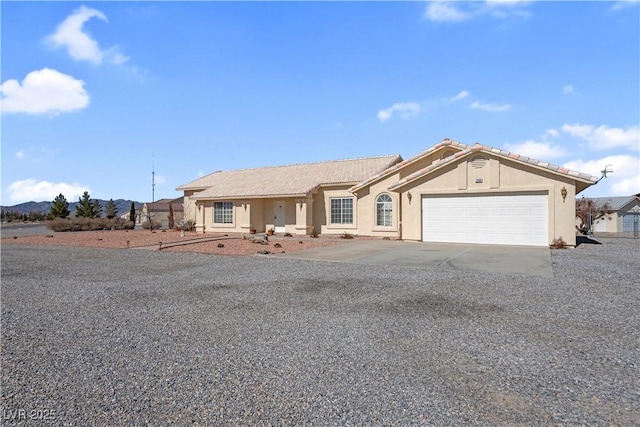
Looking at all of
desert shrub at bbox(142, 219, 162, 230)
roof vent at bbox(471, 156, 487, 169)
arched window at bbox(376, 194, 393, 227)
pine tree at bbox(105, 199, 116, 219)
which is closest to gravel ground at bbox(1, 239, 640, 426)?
roof vent at bbox(471, 156, 487, 169)

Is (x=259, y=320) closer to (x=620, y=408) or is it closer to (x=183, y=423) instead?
(x=183, y=423)

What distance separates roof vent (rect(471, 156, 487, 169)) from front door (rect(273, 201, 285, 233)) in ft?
41.4

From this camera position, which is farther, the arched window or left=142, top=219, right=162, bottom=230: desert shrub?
left=142, top=219, right=162, bottom=230: desert shrub

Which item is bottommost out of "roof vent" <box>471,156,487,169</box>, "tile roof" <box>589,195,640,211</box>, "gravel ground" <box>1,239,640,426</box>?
"gravel ground" <box>1,239,640,426</box>

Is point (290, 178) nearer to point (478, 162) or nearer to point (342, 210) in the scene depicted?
point (342, 210)

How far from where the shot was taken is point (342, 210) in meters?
23.6

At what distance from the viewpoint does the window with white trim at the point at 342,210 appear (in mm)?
23359

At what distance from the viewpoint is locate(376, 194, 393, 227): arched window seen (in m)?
21.4

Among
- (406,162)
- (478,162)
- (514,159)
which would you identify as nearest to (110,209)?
(406,162)

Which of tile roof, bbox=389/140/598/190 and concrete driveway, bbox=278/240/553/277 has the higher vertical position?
tile roof, bbox=389/140/598/190

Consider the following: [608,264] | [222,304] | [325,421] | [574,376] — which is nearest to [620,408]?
[574,376]

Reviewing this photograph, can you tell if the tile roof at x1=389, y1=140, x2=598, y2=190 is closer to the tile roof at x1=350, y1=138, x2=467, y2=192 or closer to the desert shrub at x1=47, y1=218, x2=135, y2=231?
the tile roof at x1=350, y1=138, x2=467, y2=192

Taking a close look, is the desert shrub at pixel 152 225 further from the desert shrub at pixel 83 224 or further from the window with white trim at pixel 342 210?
the window with white trim at pixel 342 210

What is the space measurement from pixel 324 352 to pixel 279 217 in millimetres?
21371
